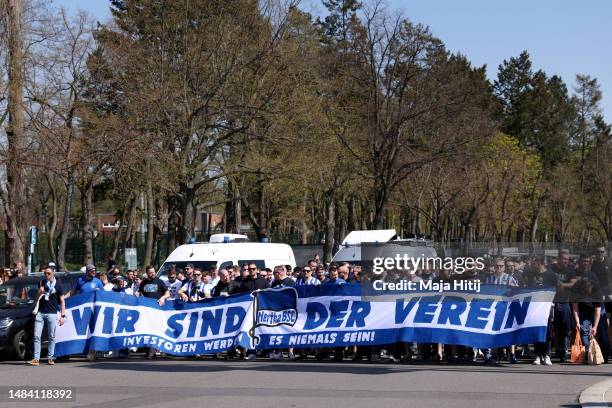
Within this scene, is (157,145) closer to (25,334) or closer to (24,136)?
(24,136)

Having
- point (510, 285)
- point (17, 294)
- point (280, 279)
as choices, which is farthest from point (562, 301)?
point (17, 294)

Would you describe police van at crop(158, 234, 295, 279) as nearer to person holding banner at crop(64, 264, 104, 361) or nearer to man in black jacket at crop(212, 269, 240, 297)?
man in black jacket at crop(212, 269, 240, 297)

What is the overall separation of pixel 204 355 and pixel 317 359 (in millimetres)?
2409

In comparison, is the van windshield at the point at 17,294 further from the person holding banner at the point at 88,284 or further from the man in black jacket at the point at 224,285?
the man in black jacket at the point at 224,285

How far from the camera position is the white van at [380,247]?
19.0 m

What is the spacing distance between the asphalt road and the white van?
99.4 inches

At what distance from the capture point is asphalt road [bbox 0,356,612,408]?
12273mm

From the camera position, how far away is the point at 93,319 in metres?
19.0

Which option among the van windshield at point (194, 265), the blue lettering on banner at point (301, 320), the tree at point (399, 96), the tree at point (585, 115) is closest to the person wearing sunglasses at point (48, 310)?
the blue lettering on banner at point (301, 320)

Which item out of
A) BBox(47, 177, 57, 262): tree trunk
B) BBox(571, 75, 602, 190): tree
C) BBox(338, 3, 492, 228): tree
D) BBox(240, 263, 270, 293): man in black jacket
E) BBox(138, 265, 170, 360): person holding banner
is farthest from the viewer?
BBox(571, 75, 602, 190): tree

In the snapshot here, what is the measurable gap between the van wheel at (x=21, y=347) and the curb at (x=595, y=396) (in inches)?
435

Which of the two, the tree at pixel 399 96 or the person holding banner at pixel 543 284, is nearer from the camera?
the person holding banner at pixel 543 284

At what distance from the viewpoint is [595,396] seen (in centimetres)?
1255

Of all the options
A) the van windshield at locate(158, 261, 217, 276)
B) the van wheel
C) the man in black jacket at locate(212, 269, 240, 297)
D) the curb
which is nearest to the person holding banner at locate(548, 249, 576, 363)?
the curb
